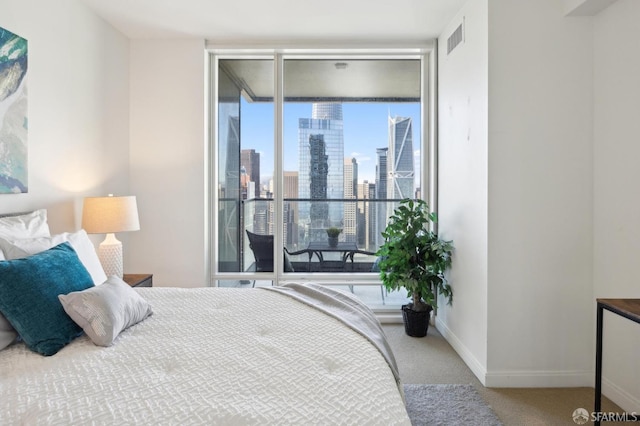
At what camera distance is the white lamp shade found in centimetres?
266

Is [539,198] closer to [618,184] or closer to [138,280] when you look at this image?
[618,184]

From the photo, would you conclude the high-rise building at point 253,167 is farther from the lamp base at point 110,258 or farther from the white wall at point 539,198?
the white wall at point 539,198

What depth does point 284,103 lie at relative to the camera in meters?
3.79

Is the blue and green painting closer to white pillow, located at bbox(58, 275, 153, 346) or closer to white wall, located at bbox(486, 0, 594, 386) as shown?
white pillow, located at bbox(58, 275, 153, 346)

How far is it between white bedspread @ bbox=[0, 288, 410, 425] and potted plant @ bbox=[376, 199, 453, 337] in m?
1.60

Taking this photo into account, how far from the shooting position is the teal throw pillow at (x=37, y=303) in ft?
4.72

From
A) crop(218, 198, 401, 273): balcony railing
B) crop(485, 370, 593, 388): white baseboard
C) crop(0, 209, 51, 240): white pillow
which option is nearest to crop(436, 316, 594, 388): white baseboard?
crop(485, 370, 593, 388): white baseboard

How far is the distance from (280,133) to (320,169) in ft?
1.80

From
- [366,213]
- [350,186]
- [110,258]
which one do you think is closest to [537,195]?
[366,213]

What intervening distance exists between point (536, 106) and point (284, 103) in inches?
89.9

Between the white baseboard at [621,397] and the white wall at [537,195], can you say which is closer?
the white baseboard at [621,397]

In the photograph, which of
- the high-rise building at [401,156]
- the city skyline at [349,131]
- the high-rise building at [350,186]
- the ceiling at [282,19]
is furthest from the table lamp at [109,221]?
the high-rise building at [401,156]

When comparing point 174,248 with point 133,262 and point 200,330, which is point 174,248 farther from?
point 200,330

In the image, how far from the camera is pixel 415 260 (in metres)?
3.27
